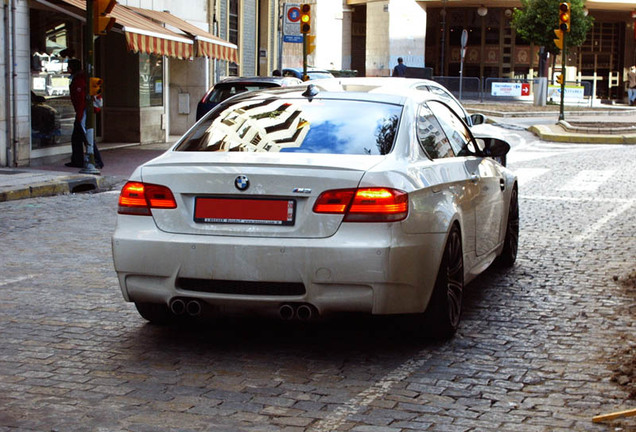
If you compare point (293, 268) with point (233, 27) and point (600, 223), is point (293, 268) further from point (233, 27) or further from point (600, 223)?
point (233, 27)

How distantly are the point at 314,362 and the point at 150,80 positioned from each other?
1983 centimetres

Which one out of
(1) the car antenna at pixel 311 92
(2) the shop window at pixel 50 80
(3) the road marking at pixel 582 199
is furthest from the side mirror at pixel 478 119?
(2) the shop window at pixel 50 80

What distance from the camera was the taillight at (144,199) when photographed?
230 inches

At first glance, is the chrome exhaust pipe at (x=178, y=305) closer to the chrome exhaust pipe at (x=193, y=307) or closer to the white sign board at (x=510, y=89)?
the chrome exhaust pipe at (x=193, y=307)

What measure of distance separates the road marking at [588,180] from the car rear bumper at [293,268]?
413 inches

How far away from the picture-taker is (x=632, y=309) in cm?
742

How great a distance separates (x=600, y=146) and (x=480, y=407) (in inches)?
859

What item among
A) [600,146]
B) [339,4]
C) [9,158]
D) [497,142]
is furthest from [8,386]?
[339,4]

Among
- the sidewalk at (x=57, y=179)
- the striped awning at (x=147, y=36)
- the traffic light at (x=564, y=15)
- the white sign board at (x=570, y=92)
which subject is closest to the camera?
the sidewalk at (x=57, y=179)

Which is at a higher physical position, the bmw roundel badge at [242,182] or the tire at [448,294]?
the bmw roundel badge at [242,182]

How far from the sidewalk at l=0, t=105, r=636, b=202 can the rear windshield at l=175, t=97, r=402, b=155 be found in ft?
26.8

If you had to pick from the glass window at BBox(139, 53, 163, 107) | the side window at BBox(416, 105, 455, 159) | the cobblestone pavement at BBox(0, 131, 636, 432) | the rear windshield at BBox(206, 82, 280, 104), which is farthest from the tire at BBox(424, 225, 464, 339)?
the glass window at BBox(139, 53, 163, 107)

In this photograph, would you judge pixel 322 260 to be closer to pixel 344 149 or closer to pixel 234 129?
pixel 344 149

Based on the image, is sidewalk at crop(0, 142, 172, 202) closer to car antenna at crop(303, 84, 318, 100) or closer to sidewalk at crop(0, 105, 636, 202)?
sidewalk at crop(0, 105, 636, 202)
